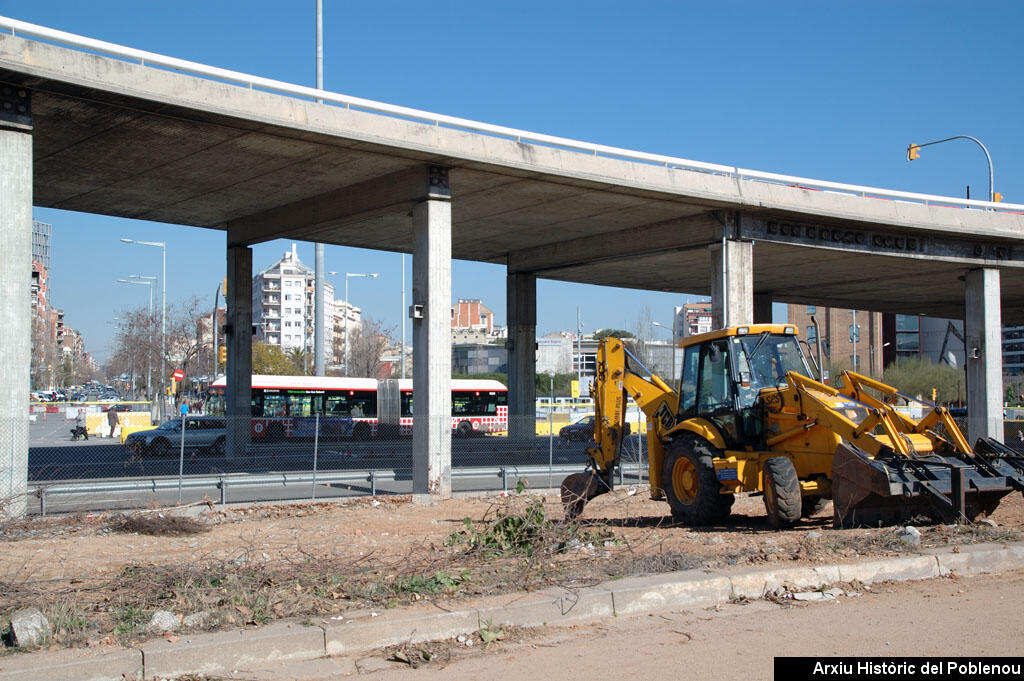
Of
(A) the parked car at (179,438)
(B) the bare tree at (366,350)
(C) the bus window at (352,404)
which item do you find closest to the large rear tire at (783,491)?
(A) the parked car at (179,438)

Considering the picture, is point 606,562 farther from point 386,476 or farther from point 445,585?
point 386,476

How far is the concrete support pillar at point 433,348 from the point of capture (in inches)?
804

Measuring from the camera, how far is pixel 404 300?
231 ft

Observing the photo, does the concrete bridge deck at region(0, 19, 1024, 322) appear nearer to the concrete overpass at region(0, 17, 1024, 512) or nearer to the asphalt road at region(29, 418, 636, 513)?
the concrete overpass at region(0, 17, 1024, 512)

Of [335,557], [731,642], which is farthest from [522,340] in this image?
[731,642]

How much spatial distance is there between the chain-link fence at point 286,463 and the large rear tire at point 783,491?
4.14m

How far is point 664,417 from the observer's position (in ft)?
46.6

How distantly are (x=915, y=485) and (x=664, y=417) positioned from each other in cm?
405

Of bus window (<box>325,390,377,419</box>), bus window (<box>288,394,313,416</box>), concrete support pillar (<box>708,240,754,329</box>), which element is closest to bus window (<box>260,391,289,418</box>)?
bus window (<box>288,394,313,416</box>)

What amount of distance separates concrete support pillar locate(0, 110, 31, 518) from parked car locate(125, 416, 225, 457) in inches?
562

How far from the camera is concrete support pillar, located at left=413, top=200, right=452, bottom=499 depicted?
20422mm

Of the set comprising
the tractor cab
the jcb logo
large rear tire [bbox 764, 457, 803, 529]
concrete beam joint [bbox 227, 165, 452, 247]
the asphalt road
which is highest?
concrete beam joint [bbox 227, 165, 452, 247]

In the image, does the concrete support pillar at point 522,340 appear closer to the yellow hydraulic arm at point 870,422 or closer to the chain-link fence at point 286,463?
the chain-link fence at point 286,463

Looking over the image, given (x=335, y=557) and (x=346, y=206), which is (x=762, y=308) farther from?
(x=335, y=557)
